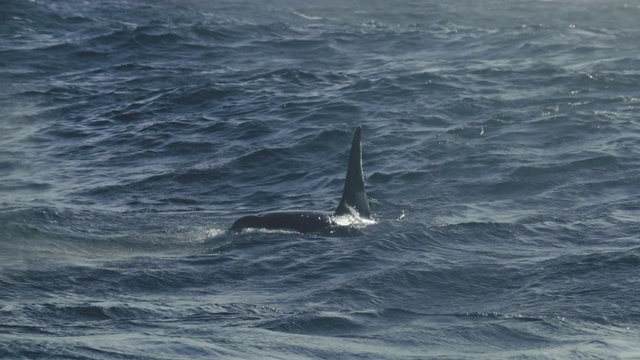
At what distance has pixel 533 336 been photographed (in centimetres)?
1155

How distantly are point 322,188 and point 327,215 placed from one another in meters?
3.16

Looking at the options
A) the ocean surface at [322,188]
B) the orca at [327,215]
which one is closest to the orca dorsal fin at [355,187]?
the orca at [327,215]

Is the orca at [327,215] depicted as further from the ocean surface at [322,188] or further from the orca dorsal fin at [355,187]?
the ocean surface at [322,188]

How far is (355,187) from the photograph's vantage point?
663 inches

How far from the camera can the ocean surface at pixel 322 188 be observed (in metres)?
11.8

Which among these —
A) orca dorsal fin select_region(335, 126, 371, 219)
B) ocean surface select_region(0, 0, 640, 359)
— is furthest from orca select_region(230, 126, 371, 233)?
ocean surface select_region(0, 0, 640, 359)

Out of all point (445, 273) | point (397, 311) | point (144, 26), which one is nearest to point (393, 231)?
point (445, 273)

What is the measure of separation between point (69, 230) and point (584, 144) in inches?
375

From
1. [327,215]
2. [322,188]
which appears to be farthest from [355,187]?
[322,188]

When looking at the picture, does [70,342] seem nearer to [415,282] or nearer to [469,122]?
[415,282]

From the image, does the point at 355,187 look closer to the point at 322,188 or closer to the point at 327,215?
the point at 327,215

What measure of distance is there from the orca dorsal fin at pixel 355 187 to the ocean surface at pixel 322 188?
1.56 feet

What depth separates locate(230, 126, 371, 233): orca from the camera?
16469 millimetres

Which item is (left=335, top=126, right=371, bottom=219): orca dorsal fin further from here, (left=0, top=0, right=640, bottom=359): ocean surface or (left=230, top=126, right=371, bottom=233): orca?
(left=0, top=0, right=640, bottom=359): ocean surface
